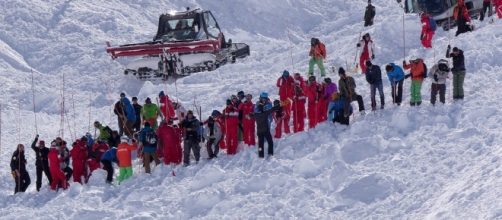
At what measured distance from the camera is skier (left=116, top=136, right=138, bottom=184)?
57.7ft

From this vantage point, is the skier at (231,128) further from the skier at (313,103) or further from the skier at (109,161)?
the skier at (109,161)

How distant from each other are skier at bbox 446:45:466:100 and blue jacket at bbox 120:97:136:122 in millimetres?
6966

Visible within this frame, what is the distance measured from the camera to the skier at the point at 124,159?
1758 centimetres

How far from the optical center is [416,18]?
25.3 metres

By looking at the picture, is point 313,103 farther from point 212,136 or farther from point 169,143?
point 169,143

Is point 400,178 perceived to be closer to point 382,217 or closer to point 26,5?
point 382,217

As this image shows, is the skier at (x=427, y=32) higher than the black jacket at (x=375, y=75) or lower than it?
higher

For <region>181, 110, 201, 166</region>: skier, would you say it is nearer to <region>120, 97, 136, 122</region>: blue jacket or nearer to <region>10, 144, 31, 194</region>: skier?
<region>120, 97, 136, 122</region>: blue jacket

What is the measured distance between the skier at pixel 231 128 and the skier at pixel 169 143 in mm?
975

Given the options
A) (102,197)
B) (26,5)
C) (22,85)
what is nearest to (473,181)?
(102,197)

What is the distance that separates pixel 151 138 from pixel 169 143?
374 millimetres

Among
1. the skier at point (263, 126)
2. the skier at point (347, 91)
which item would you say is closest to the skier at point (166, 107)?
the skier at point (263, 126)

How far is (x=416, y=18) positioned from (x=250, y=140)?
940 cm

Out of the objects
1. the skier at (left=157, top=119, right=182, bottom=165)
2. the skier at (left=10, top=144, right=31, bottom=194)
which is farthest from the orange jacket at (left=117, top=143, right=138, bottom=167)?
the skier at (left=10, top=144, right=31, bottom=194)
